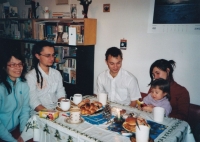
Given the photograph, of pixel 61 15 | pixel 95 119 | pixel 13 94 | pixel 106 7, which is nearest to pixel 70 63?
pixel 61 15

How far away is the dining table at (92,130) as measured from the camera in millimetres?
1226

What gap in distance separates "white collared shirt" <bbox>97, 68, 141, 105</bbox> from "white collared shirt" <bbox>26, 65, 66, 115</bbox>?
1.73ft

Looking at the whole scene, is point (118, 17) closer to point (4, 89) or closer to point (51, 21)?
point (51, 21)

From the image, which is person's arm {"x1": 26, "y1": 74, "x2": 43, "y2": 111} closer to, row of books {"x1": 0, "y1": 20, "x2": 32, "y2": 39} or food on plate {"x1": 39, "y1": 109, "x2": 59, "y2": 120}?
food on plate {"x1": 39, "y1": 109, "x2": 59, "y2": 120}

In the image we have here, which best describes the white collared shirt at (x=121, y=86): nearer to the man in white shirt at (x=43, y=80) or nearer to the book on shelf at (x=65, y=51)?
the man in white shirt at (x=43, y=80)

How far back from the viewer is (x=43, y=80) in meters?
2.10

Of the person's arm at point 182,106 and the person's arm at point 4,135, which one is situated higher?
the person's arm at point 182,106

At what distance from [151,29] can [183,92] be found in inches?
42.7

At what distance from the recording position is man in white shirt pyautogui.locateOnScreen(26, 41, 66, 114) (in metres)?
2.01

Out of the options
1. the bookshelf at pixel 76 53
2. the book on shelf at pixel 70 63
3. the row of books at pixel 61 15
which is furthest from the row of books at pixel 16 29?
the book on shelf at pixel 70 63

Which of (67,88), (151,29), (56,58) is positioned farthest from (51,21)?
(151,29)

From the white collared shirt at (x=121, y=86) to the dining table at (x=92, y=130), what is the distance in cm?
62

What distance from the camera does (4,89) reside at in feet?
5.52

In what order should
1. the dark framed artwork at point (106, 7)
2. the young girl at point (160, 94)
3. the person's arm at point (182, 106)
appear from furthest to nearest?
1. the dark framed artwork at point (106, 7)
2. the person's arm at point (182, 106)
3. the young girl at point (160, 94)
